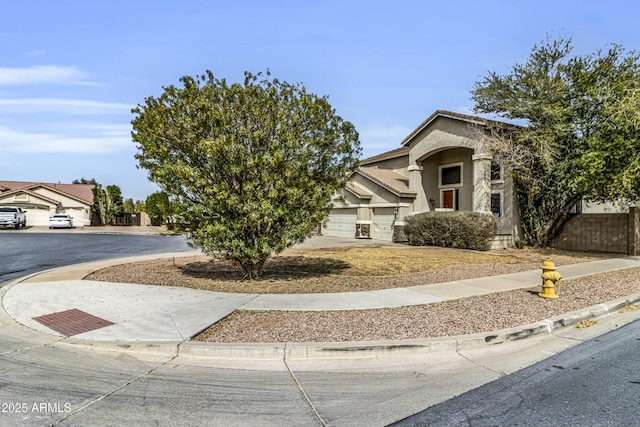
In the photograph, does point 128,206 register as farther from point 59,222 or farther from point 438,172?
point 438,172

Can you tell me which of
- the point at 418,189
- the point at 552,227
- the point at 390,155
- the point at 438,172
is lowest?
the point at 552,227

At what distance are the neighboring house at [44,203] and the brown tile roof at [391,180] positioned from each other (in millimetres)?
32830

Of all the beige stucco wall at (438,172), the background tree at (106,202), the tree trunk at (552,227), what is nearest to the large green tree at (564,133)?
the tree trunk at (552,227)

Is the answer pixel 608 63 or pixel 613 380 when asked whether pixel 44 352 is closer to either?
pixel 613 380

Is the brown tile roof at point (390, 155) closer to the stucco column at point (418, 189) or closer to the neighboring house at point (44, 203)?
the stucco column at point (418, 189)

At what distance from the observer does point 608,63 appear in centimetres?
1631

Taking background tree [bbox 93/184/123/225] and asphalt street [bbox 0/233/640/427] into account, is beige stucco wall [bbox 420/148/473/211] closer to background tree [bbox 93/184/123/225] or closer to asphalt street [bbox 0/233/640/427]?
asphalt street [bbox 0/233/640/427]

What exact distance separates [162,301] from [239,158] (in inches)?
128

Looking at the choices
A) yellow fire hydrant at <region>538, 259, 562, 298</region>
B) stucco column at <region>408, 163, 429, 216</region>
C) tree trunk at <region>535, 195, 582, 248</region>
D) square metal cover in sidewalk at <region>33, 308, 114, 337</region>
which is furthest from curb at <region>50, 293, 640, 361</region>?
stucco column at <region>408, 163, 429, 216</region>

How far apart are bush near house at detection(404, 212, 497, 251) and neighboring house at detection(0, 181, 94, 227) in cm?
3689

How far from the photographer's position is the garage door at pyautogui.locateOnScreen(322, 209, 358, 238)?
26125mm

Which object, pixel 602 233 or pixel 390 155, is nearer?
pixel 602 233

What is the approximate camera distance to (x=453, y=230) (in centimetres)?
1889

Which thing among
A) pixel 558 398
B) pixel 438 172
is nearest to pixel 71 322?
pixel 558 398
